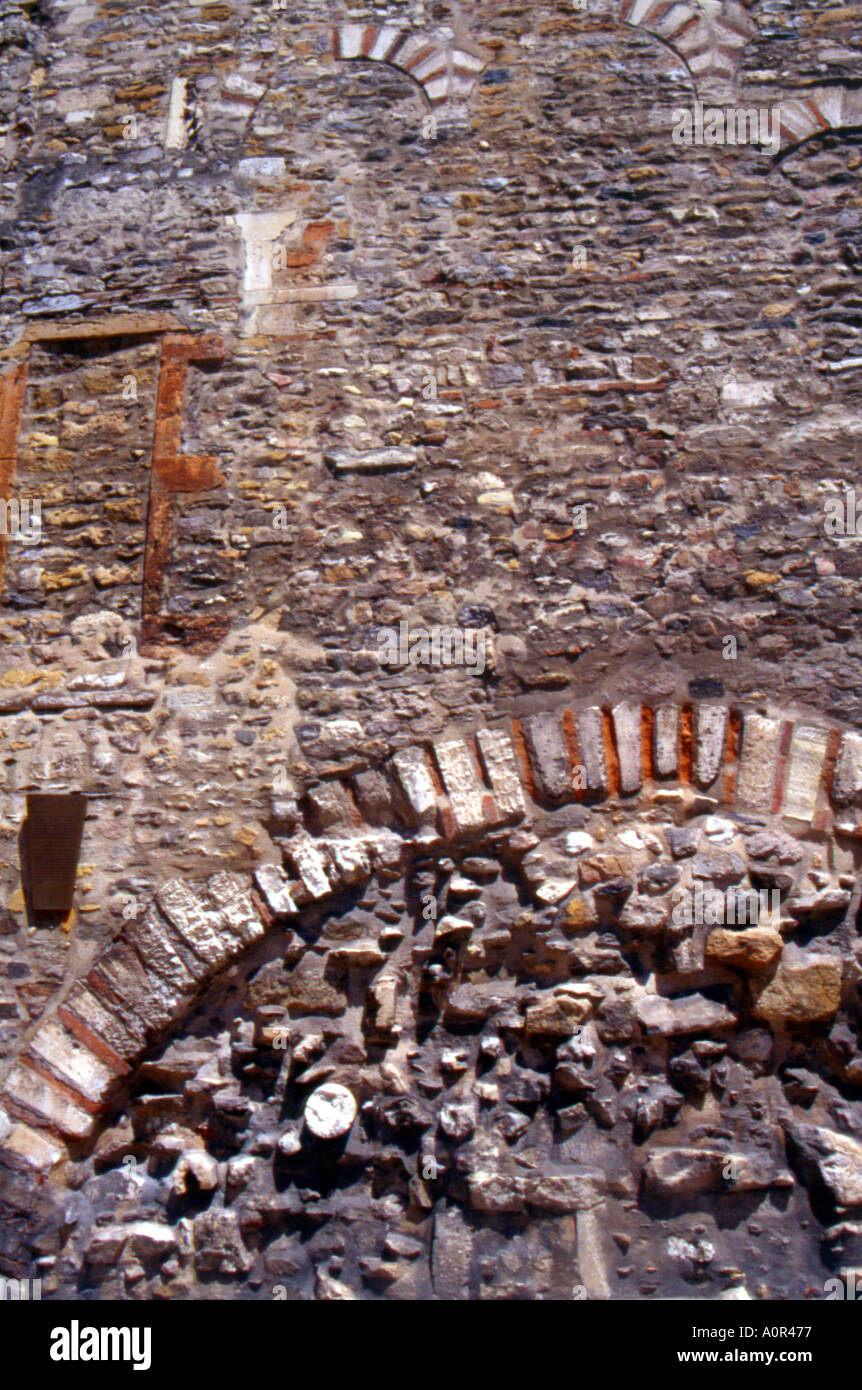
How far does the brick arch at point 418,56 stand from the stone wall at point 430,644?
2 centimetres

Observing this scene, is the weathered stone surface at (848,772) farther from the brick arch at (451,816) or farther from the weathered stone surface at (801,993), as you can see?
the weathered stone surface at (801,993)

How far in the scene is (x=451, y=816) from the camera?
3.28m

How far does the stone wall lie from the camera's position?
296 cm

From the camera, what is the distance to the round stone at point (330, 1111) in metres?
2.97

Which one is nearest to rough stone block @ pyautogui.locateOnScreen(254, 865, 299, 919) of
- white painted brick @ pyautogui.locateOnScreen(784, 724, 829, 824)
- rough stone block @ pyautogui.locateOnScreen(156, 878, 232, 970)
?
rough stone block @ pyautogui.locateOnScreen(156, 878, 232, 970)

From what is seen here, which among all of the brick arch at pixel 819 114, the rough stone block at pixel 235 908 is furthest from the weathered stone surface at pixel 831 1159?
the brick arch at pixel 819 114

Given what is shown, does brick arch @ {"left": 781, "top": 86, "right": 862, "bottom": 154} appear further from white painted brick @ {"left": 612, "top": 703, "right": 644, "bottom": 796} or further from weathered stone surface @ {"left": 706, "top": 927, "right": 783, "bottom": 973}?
weathered stone surface @ {"left": 706, "top": 927, "right": 783, "bottom": 973}

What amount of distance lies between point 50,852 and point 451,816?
1.40 metres

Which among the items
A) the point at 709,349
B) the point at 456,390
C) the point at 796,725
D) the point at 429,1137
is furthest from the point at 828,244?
the point at 429,1137

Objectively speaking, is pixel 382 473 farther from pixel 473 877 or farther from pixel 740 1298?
pixel 740 1298

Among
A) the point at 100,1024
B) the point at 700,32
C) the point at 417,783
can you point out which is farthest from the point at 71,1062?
the point at 700,32

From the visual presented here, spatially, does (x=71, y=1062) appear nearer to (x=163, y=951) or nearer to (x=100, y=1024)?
(x=100, y=1024)

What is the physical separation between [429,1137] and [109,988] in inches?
44.8

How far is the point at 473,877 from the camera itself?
327 cm
